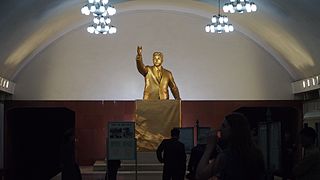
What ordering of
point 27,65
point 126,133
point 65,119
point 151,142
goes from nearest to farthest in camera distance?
point 126,133 → point 151,142 → point 27,65 → point 65,119

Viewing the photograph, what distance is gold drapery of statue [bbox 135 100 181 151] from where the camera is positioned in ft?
65.0

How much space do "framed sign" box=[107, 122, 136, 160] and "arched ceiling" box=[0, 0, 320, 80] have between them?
6334 mm

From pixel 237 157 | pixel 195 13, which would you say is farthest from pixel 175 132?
pixel 195 13

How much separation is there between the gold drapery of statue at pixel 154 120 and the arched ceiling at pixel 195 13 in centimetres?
365

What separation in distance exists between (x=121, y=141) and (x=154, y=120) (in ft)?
29.7

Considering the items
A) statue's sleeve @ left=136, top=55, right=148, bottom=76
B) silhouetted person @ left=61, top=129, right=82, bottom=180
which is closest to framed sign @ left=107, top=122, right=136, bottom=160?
silhouetted person @ left=61, top=129, right=82, bottom=180

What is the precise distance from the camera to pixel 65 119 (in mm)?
27078

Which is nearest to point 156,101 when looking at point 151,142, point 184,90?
point 151,142

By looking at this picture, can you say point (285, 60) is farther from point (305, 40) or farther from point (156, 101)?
point (156, 101)

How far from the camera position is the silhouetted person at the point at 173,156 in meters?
11.8

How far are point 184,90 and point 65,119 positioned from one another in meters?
5.95

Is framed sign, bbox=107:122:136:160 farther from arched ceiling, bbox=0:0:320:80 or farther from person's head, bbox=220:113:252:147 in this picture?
arched ceiling, bbox=0:0:320:80

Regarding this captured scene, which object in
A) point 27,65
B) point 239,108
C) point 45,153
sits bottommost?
point 45,153

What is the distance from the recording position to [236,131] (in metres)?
4.62
